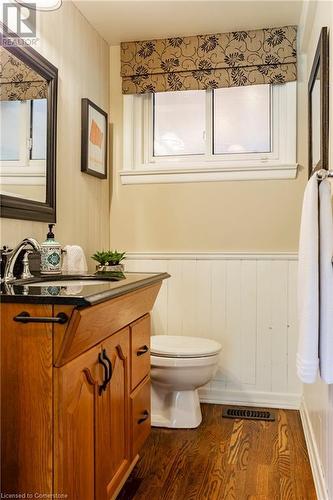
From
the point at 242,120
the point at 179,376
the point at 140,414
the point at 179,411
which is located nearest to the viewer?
the point at 140,414

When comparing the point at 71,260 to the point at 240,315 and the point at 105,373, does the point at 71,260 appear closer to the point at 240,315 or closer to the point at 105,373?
the point at 105,373

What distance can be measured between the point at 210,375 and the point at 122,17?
208 cm

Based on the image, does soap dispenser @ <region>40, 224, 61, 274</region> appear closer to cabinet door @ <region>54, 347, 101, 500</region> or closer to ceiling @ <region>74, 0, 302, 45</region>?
cabinet door @ <region>54, 347, 101, 500</region>

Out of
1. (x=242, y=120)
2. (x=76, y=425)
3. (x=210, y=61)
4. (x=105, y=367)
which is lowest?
(x=76, y=425)

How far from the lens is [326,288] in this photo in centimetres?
134

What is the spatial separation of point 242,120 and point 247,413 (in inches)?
71.8

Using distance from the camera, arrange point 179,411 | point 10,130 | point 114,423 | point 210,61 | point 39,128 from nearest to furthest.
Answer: point 114,423 < point 10,130 < point 39,128 < point 179,411 < point 210,61

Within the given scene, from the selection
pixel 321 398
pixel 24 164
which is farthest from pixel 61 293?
pixel 321 398

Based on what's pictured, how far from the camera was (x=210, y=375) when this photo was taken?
92.7 inches

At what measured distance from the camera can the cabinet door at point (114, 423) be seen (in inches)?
55.3

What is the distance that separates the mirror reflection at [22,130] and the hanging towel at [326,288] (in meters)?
Result: 1.15

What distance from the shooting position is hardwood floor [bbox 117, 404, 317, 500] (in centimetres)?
177

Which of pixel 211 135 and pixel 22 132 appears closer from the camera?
pixel 22 132

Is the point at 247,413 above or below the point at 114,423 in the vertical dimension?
below
